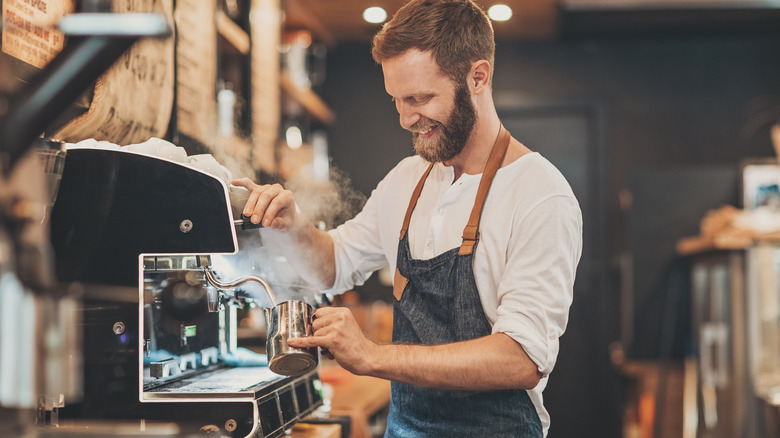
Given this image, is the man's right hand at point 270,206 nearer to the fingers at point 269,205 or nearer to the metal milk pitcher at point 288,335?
the fingers at point 269,205

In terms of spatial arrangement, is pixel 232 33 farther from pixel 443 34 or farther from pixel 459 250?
pixel 459 250

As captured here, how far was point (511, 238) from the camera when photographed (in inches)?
61.3

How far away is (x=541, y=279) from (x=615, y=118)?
13.4ft

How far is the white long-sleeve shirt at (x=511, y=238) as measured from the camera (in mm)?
1454

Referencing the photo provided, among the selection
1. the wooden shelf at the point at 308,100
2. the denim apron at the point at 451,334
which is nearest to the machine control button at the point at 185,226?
the denim apron at the point at 451,334

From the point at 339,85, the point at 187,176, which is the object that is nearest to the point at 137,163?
the point at 187,176

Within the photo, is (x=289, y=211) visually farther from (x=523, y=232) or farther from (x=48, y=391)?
(x=48, y=391)

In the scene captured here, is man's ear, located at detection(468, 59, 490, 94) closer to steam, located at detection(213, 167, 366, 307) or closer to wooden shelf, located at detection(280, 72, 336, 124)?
steam, located at detection(213, 167, 366, 307)

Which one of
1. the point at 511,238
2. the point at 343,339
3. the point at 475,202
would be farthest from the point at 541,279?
the point at 343,339

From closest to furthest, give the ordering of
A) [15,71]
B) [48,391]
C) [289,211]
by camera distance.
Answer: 1. [48,391]
2. [15,71]
3. [289,211]

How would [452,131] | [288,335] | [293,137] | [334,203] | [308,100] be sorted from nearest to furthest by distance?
[288,335], [452,131], [334,203], [308,100], [293,137]

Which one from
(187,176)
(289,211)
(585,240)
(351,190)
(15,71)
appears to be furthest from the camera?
(585,240)

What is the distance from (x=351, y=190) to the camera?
2113 millimetres

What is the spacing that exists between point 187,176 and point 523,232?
24.8 inches
